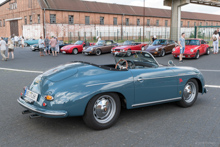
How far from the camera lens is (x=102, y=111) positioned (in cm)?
396

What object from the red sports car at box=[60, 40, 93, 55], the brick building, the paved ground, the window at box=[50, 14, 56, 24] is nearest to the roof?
the brick building

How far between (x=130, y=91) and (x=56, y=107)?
1.41 m

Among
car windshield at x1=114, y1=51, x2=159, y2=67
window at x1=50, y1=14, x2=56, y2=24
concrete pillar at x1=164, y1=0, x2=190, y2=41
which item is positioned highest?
window at x1=50, y1=14, x2=56, y2=24

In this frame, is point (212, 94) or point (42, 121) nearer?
point (42, 121)

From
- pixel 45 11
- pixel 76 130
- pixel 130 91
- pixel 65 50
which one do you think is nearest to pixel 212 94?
pixel 130 91

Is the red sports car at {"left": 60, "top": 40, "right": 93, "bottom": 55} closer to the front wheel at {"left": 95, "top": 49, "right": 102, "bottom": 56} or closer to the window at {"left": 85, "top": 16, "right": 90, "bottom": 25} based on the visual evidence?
the front wheel at {"left": 95, "top": 49, "right": 102, "bottom": 56}

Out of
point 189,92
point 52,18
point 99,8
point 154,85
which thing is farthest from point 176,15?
point 99,8

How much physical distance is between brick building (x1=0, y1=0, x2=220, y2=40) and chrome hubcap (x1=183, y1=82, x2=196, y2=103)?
122ft

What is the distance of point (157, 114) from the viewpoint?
4.81m

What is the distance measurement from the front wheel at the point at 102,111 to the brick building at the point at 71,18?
1500 inches

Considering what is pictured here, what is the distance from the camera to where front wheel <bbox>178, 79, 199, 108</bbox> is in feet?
17.1

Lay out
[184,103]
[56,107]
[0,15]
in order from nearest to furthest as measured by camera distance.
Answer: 1. [56,107]
2. [184,103]
3. [0,15]

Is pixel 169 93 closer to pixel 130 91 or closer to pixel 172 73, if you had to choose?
pixel 172 73

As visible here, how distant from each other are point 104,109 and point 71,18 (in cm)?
4445
